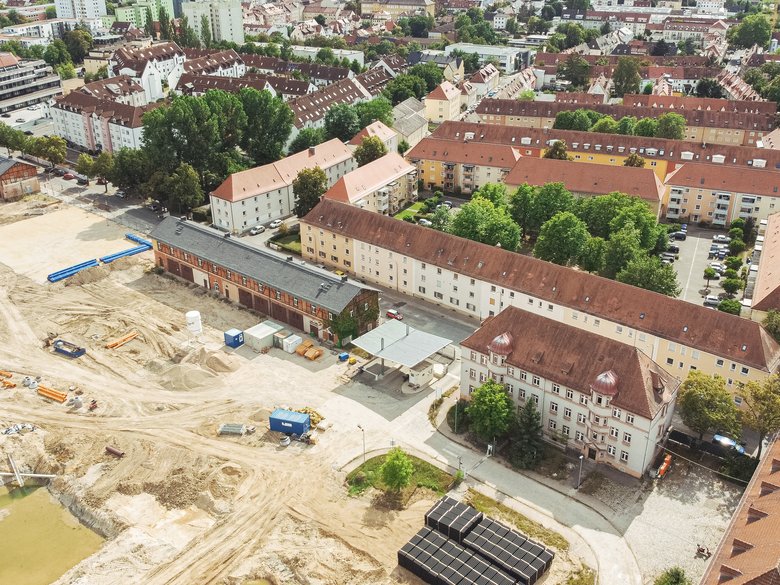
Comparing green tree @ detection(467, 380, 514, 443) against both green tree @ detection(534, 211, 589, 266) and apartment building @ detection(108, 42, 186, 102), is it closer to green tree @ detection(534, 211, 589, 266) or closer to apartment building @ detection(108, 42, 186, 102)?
green tree @ detection(534, 211, 589, 266)

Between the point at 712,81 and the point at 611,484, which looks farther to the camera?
the point at 712,81

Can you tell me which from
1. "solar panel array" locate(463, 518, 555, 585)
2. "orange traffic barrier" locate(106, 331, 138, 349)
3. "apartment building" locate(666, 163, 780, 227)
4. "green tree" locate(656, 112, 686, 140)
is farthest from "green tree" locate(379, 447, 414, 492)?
"green tree" locate(656, 112, 686, 140)

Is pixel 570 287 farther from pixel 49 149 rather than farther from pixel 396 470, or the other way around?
pixel 49 149

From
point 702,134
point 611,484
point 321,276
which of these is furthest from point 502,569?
point 702,134

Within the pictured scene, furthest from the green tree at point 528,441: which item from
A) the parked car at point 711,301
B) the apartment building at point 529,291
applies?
the parked car at point 711,301

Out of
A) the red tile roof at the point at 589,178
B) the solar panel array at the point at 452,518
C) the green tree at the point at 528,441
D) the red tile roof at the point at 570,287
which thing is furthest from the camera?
the red tile roof at the point at 589,178

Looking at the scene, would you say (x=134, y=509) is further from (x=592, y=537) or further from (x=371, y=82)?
(x=371, y=82)

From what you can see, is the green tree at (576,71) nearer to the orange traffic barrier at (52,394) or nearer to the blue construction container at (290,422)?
the blue construction container at (290,422)
